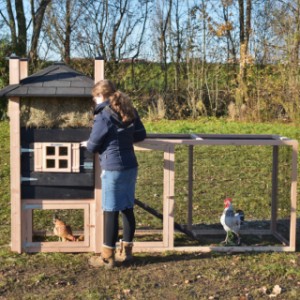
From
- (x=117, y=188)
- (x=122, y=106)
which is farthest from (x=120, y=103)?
(x=117, y=188)

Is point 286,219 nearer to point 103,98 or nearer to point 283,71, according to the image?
point 103,98

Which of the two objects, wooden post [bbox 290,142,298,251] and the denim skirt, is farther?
wooden post [bbox 290,142,298,251]

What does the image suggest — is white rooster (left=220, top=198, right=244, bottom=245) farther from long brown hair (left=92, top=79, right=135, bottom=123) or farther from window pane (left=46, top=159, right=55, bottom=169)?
window pane (left=46, top=159, right=55, bottom=169)

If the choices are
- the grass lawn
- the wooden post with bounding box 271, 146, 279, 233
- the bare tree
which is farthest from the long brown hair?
the bare tree

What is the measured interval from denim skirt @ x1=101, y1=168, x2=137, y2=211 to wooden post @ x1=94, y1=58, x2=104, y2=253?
27cm

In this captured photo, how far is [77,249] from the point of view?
530 cm

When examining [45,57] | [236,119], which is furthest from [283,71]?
[45,57]

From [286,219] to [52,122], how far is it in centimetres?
265

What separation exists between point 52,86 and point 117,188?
3.56ft

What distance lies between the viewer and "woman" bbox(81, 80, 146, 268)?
472 cm

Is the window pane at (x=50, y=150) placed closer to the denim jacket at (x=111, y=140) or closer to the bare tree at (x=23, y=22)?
the denim jacket at (x=111, y=140)

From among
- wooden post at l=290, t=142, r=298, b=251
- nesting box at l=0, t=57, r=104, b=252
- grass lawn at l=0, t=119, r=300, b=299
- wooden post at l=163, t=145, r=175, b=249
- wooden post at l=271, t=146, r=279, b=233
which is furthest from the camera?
wooden post at l=271, t=146, r=279, b=233

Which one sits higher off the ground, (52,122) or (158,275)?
(52,122)

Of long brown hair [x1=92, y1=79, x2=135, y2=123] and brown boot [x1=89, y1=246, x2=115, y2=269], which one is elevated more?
long brown hair [x1=92, y1=79, x2=135, y2=123]
